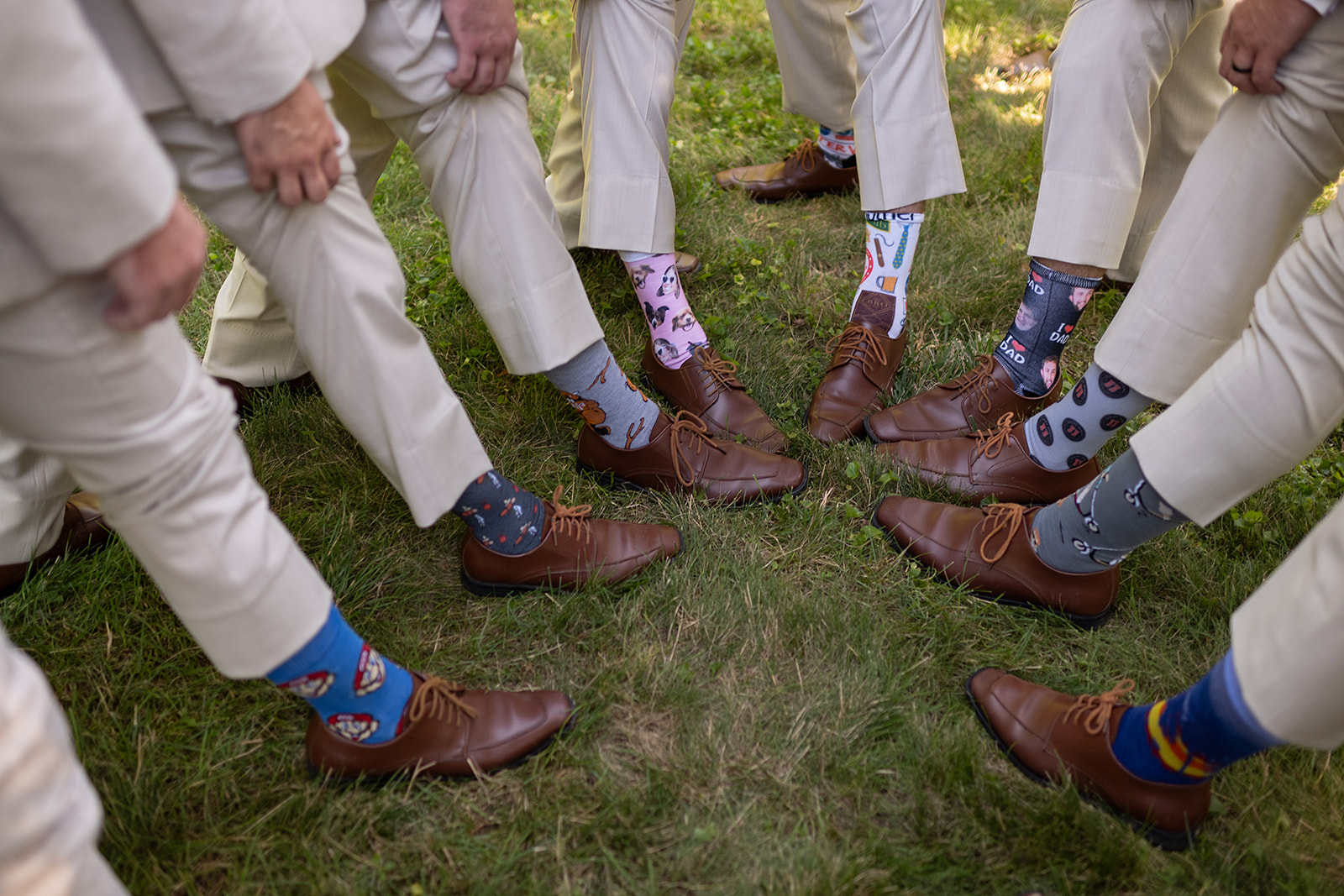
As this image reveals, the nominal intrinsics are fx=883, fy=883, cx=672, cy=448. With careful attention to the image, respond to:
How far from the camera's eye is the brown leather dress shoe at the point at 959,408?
2025 millimetres

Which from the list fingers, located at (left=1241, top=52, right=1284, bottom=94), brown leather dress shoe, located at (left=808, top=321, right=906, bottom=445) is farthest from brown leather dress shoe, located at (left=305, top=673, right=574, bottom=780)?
fingers, located at (left=1241, top=52, right=1284, bottom=94)

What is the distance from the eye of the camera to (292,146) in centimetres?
114

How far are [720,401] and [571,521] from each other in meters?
0.52

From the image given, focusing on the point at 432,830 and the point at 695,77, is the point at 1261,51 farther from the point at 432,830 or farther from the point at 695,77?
the point at 695,77

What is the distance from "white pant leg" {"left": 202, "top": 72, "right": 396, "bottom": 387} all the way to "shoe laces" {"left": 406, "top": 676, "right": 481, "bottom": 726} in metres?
0.86

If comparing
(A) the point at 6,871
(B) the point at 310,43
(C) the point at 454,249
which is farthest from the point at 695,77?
(A) the point at 6,871

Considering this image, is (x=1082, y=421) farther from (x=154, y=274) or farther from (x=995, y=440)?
(x=154, y=274)

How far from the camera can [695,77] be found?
3.70 m

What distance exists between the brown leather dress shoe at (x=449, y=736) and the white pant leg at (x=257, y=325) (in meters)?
0.88

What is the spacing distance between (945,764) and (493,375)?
1.38 m

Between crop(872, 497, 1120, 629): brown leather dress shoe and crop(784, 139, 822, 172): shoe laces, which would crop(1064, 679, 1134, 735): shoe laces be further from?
crop(784, 139, 822, 172): shoe laces

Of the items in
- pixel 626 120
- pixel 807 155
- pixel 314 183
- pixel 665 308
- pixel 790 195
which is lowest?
pixel 790 195

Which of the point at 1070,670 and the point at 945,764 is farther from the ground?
the point at 945,764

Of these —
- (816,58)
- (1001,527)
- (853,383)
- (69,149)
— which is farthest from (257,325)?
(816,58)
